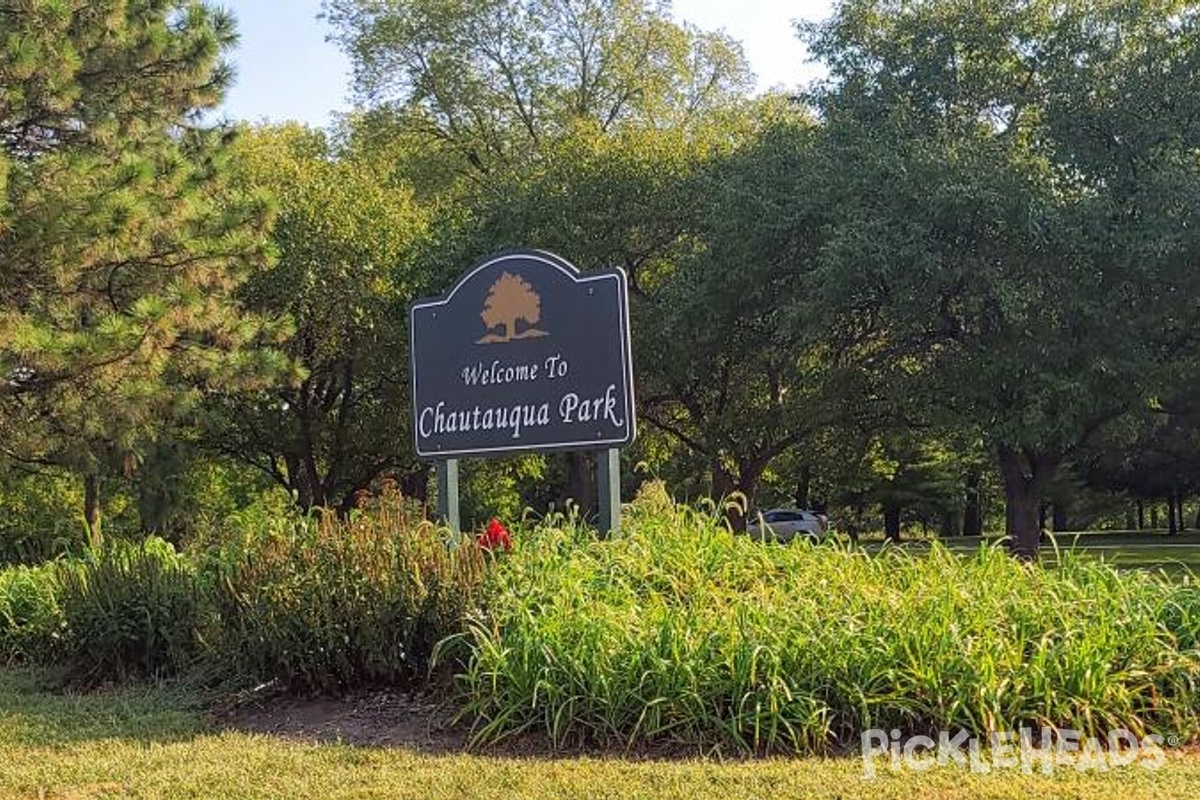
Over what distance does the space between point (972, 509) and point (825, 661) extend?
142ft

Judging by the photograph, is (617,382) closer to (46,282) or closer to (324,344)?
(46,282)

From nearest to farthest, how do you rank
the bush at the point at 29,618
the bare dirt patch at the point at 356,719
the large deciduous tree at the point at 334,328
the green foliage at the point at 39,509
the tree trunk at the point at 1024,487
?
the bare dirt patch at the point at 356,719 < the bush at the point at 29,618 < the tree trunk at the point at 1024,487 < the large deciduous tree at the point at 334,328 < the green foliage at the point at 39,509

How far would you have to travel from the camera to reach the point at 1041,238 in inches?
580

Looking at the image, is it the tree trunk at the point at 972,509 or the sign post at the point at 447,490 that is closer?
the sign post at the point at 447,490

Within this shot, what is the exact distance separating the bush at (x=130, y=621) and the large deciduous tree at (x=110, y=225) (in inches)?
111

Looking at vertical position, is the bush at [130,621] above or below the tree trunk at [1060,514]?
below

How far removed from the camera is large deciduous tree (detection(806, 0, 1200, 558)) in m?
14.9

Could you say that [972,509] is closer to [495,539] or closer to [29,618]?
[29,618]

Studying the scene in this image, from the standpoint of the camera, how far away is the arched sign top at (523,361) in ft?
26.0

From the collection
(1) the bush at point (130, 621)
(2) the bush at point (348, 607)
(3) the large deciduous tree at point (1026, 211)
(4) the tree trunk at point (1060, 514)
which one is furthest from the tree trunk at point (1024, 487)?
(4) the tree trunk at point (1060, 514)

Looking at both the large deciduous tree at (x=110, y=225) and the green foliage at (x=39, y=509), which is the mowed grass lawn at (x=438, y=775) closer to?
the large deciduous tree at (x=110, y=225)

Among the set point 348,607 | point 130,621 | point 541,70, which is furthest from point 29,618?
point 541,70

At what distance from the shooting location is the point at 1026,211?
1459 centimetres

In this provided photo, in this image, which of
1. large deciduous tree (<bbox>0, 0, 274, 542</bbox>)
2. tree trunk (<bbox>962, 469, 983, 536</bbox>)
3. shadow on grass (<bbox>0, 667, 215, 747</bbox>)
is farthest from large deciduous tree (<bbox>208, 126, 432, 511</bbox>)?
tree trunk (<bbox>962, 469, 983, 536</bbox>)
